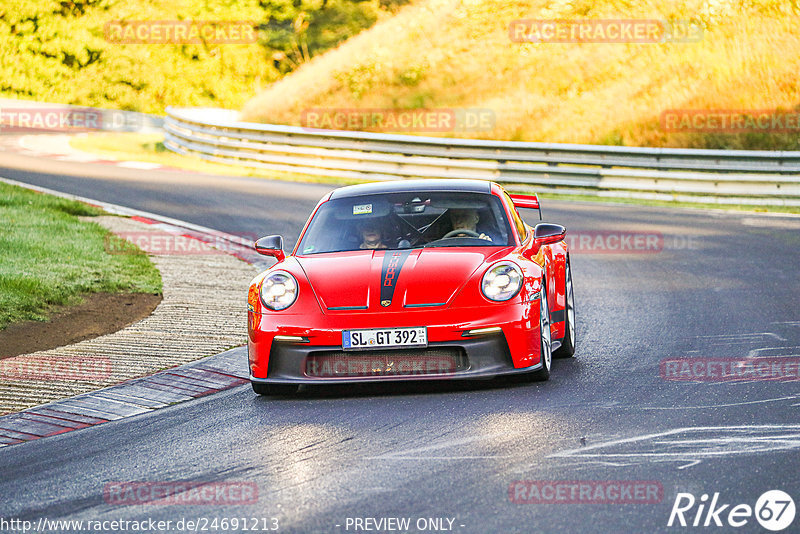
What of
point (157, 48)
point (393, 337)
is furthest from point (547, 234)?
point (157, 48)

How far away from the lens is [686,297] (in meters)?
11.2

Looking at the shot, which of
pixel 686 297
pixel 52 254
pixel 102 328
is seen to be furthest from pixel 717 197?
pixel 102 328

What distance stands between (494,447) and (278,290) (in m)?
2.23

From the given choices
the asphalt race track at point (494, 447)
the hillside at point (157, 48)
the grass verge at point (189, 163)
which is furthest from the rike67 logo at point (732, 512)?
the hillside at point (157, 48)

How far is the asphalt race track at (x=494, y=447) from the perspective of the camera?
16.3ft

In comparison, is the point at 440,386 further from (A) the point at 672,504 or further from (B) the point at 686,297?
(B) the point at 686,297

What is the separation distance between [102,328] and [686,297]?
5.35m

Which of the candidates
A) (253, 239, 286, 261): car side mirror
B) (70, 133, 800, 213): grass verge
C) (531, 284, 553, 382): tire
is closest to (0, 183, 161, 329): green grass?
(253, 239, 286, 261): car side mirror

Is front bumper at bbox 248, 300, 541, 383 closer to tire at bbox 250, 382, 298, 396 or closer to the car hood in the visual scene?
the car hood

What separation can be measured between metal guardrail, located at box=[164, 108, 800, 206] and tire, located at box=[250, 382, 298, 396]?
48.1 feet

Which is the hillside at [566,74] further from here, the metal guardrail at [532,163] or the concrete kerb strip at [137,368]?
the concrete kerb strip at [137,368]

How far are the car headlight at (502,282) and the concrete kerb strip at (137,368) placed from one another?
1952mm

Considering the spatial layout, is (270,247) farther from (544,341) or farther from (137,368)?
(544,341)

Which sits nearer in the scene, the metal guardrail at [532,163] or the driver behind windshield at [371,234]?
the driver behind windshield at [371,234]
